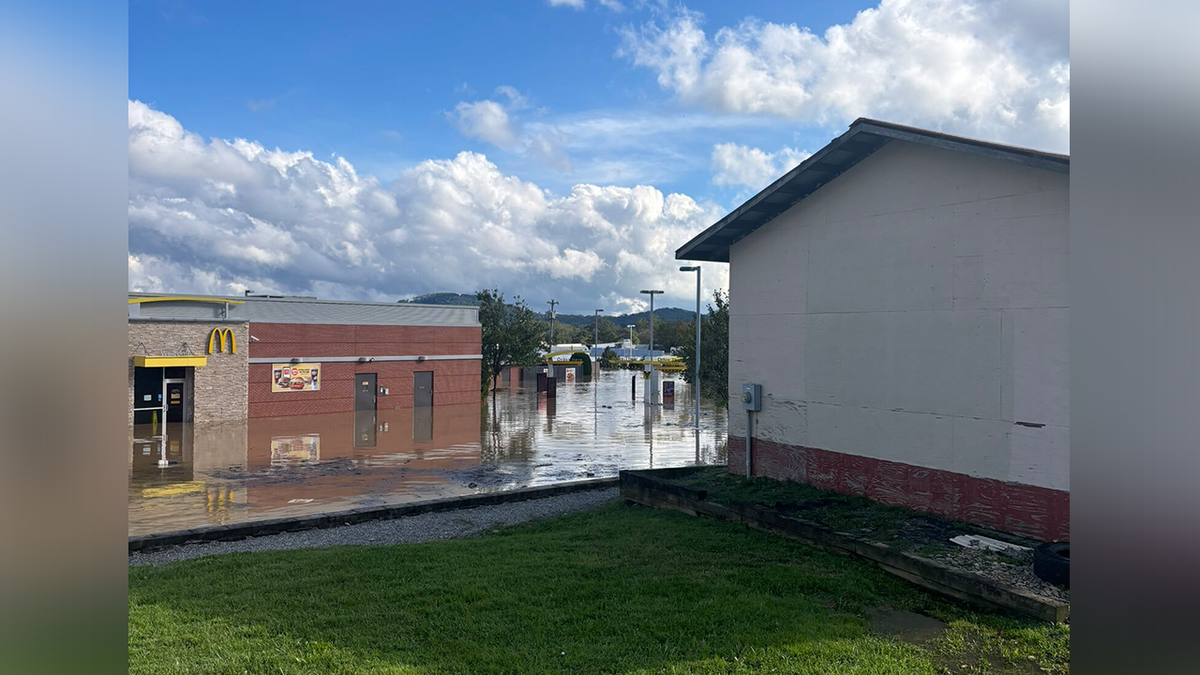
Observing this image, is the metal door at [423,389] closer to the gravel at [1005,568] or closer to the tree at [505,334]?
the tree at [505,334]

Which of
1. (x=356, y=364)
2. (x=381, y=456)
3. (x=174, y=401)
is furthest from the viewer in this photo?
(x=356, y=364)

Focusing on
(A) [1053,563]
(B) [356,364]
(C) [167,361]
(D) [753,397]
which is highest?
(C) [167,361]

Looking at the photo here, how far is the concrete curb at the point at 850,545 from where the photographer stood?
25.1 feet

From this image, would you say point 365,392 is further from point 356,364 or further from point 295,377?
point 295,377

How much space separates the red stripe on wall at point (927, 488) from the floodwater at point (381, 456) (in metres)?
6.70

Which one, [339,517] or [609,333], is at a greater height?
[609,333]

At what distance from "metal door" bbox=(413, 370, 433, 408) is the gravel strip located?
2584 cm

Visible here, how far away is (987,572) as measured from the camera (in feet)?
28.0

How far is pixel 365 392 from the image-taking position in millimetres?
38438

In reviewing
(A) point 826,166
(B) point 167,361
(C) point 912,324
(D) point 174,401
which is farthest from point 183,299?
(C) point 912,324

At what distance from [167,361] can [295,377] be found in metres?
5.83

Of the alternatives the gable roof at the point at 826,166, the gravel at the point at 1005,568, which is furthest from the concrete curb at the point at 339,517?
the gravel at the point at 1005,568

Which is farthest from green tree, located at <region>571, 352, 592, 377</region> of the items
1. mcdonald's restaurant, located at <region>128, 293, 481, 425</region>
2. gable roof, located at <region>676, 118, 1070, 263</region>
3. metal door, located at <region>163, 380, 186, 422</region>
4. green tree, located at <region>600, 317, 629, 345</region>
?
green tree, located at <region>600, 317, 629, 345</region>
